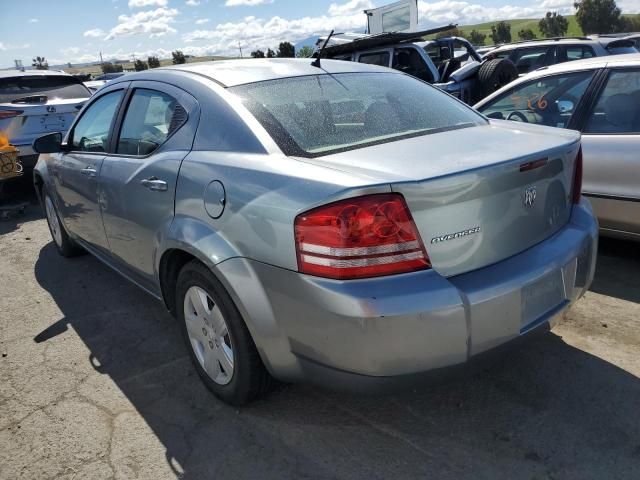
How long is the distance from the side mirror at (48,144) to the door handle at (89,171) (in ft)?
2.26

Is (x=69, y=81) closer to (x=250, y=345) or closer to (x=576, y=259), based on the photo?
(x=250, y=345)

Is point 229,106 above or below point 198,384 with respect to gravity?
above

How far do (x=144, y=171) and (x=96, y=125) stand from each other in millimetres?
1190

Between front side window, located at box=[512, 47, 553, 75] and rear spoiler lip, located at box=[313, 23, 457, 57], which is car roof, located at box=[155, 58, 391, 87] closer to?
rear spoiler lip, located at box=[313, 23, 457, 57]

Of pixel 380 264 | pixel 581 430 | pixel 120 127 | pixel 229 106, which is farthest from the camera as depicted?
pixel 120 127

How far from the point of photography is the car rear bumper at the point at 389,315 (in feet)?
6.28

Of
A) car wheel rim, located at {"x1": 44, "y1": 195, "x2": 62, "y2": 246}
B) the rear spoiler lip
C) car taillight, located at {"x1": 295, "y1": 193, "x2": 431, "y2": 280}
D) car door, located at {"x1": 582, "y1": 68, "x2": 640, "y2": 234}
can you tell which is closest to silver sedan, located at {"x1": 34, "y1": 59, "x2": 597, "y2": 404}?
car taillight, located at {"x1": 295, "y1": 193, "x2": 431, "y2": 280}

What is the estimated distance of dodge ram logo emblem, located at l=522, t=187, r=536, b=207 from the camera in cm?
224

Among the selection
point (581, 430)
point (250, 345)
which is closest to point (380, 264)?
point (250, 345)

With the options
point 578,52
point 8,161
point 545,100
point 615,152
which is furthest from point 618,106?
point 8,161

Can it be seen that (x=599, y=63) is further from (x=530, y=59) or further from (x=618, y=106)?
(x=530, y=59)

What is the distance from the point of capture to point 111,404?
279 centimetres

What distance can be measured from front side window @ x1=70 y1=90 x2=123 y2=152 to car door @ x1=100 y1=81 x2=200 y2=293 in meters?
0.21

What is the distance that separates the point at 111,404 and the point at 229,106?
63.8 inches
